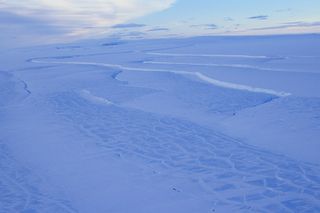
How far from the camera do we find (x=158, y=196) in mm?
6086

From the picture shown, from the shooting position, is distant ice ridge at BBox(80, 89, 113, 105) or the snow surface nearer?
the snow surface

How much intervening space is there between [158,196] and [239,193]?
1112 mm

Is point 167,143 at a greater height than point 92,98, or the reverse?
point 92,98

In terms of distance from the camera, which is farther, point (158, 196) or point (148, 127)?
point (148, 127)

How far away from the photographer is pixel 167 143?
8.33m

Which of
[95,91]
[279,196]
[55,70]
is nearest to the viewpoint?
[279,196]

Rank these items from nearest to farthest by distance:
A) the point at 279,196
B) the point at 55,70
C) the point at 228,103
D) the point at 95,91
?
the point at 279,196
the point at 228,103
the point at 95,91
the point at 55,70

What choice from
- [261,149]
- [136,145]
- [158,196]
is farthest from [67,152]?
[261,149]

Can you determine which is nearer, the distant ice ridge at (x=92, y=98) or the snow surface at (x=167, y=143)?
the snow surface at (x=167, y=143)

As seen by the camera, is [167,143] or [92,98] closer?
[167,143]

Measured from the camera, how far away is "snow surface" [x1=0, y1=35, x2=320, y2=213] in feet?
19.7

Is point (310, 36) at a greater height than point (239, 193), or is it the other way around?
point (310, 36)

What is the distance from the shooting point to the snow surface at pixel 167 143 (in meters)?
6.02

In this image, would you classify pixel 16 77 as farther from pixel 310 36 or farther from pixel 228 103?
pixel 310 36
